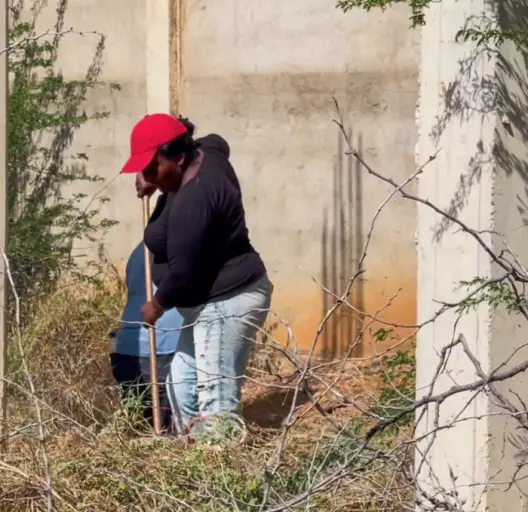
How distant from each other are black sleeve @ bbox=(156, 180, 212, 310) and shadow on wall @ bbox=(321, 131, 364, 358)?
88.8 inches

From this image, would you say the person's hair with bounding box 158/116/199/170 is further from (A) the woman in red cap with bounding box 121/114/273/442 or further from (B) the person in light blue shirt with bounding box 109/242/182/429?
(B) the person in light blue shirt with bounding box 109/242/182/429

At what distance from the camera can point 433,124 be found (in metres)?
3.54

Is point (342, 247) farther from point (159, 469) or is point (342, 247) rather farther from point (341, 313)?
point (159, 469)

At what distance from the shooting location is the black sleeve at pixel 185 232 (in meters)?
4.24

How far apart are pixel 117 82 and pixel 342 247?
1.95 m

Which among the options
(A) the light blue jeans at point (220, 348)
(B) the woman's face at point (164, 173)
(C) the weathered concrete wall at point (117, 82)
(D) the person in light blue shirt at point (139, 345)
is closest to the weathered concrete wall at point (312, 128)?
(C) the weathered concrete wall at point (117, 82)

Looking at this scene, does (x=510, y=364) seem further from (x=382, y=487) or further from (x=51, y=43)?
(x=51, y=43)

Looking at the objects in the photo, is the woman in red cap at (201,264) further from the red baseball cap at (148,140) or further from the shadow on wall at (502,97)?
the shadow on wall at (502,97)

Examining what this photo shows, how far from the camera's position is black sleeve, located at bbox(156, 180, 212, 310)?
13.9 ft

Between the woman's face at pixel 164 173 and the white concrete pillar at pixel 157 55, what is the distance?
255 centimetres

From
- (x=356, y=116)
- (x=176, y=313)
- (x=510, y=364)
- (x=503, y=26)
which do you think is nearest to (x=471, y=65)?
(x=503, y=26)

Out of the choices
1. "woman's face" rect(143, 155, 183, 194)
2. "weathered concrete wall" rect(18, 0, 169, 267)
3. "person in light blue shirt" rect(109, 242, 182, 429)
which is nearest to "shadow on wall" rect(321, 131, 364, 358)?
"weathered concrete wall" rect(18, 0, 169, 267)

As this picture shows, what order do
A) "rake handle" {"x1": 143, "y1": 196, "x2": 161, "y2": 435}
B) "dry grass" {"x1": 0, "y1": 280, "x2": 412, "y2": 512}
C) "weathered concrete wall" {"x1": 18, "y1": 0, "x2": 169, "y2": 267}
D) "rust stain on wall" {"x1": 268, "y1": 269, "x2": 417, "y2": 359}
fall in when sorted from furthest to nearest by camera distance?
"weathered concrete wall" {"x1": 18, "y1": 0, "x2": 169, "y2": 267}
"rust stain on wall" {"x1": 268, "y1": 269, "x2": 417, "y2": 359}
"rake handle" {"x1": 143, "y1": 196, "x2": 161, "y2": 435}
"dry grass" {"x1": 0, "y1": 280, "x2": 412, "y2": 512}

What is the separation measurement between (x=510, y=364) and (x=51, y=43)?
5.00 m
